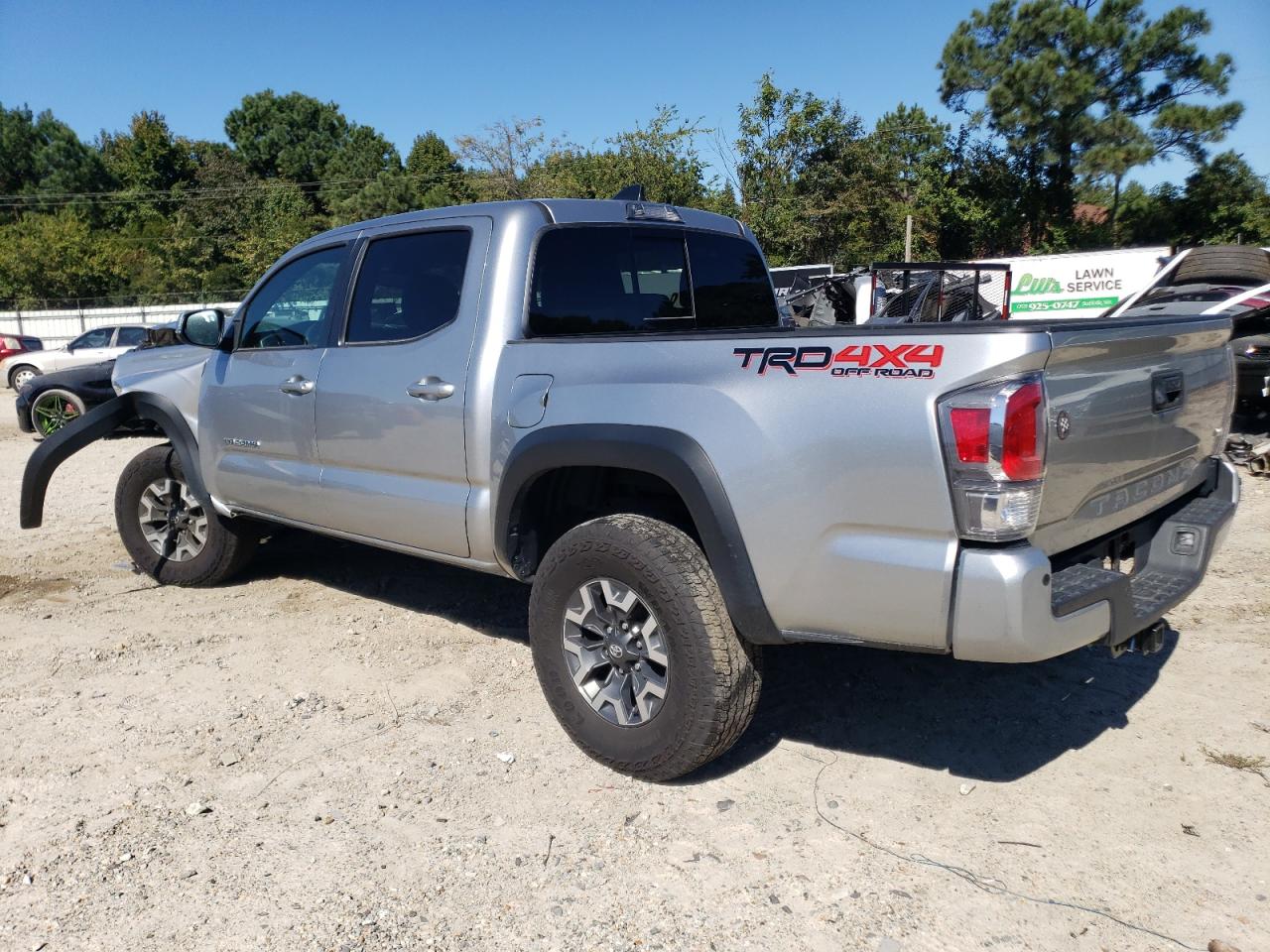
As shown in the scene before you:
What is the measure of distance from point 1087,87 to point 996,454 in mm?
34070

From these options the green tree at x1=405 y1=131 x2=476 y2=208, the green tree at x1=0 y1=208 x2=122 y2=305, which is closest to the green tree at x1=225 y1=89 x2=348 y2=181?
the green tree at x1=405 y1=131 x2=476 y2=208

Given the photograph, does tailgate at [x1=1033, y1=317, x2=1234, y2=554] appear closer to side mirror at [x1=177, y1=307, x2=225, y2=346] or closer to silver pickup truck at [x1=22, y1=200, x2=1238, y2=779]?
silver pickup truck at [x1=22, y1=200, x2=1238, y2=779]

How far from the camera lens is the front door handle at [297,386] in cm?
436

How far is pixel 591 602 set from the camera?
130 inches

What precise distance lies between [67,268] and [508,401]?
5188cm

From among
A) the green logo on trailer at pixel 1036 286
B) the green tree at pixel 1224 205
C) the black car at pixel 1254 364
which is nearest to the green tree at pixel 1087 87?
the green tree at pixel 1224 205

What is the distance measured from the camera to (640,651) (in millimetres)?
3201

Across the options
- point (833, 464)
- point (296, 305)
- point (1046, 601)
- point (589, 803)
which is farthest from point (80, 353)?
point (1046, 601)

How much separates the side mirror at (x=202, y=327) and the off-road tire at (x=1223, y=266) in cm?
1064

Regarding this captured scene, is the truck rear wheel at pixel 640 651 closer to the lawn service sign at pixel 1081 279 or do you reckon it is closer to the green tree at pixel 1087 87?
the lawn service sign at pixel 1081 279

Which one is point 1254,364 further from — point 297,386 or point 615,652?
point 297,386

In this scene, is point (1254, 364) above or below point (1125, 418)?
below

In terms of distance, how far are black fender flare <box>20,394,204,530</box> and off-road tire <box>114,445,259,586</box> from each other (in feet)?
0.66

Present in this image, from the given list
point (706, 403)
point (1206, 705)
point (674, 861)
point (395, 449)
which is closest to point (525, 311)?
point (395, 449)
